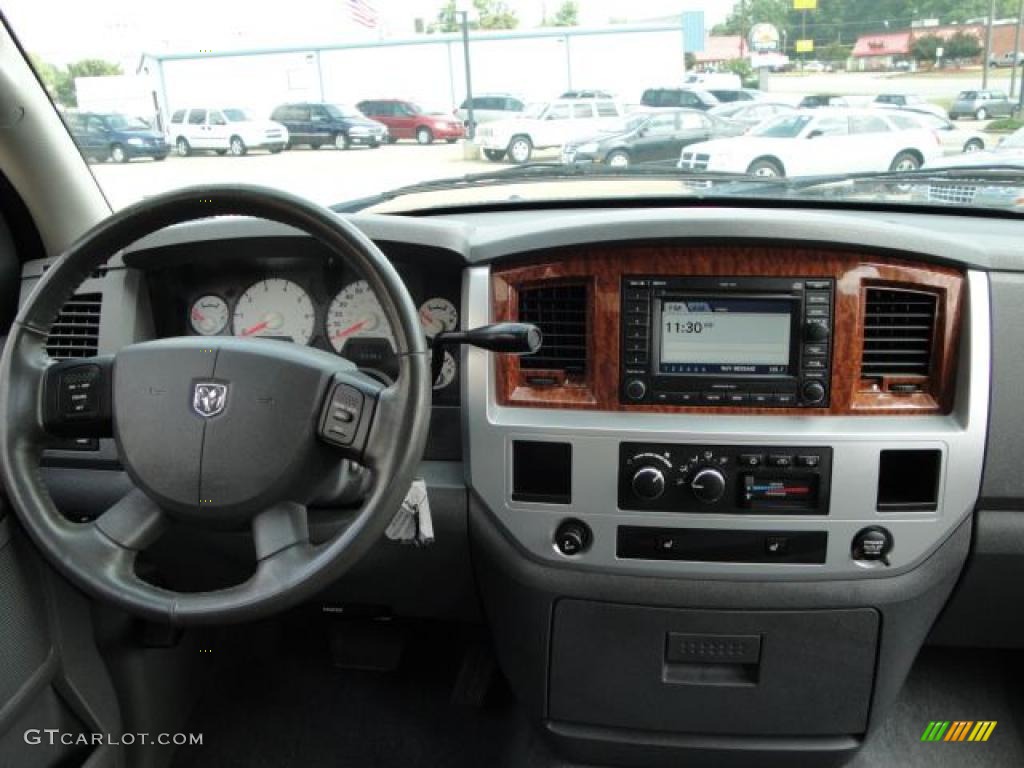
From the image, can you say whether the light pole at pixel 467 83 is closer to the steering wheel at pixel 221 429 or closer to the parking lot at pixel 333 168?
the parking lot at pixel 333 168

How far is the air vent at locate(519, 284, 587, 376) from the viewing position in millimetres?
1884

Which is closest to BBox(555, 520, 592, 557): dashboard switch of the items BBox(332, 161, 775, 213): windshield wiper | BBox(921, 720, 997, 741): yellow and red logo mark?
BBox(332, 161, 775, 213): windshield wiper

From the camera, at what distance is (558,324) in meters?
1.91

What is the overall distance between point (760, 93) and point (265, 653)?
2.19m

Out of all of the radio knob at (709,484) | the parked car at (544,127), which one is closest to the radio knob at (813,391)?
the radio knob at (709,484)

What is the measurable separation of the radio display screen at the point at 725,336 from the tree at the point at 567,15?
1055 mm

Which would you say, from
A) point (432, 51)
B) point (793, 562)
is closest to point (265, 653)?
point (793, 562)

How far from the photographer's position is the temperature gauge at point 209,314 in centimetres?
217

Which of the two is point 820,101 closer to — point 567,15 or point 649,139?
point 649,139

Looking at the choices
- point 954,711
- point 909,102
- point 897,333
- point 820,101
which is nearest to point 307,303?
point 897,333

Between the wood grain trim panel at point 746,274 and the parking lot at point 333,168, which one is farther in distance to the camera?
the parking lot at point 333,168

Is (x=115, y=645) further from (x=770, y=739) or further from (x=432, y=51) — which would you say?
(x=432, y=51)

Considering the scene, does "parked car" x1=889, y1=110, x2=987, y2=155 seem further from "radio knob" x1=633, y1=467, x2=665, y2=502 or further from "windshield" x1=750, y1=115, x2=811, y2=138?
"radio knob" x1=633, y1=467, x2=665, y2=502

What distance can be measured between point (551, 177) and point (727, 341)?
82 cm
